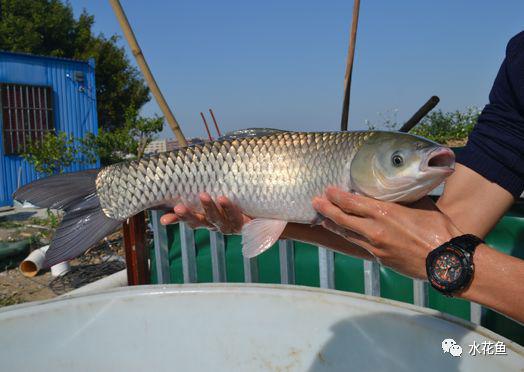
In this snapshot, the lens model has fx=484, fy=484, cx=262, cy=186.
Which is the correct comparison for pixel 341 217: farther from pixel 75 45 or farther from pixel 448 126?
pixel 75 45

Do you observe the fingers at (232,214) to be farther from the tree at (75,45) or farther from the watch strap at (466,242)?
the tree at (75,45)

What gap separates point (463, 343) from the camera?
1335 mm

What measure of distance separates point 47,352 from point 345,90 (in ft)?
6.78

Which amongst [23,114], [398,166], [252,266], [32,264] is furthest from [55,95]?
[398,166]

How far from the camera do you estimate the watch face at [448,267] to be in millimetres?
1324

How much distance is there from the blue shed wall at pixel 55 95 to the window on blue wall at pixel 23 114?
15 centimetres

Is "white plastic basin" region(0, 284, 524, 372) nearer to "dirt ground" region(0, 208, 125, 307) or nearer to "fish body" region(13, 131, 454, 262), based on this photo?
"fish body" region(13, 131, 454, 262)

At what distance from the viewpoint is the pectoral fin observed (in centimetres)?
175

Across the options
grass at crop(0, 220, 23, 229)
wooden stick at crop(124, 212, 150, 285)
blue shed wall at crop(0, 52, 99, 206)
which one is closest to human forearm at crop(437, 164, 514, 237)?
wooden stick at crop(124, 212, 150, 285)

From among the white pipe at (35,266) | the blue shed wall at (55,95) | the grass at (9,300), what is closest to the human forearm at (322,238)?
the grass at (9,300)

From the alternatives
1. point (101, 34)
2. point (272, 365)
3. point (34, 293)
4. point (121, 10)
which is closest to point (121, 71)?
point (101, 34)

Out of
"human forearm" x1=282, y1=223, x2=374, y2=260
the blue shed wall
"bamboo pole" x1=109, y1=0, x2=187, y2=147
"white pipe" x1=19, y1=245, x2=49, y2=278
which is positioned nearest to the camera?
"human forearm" x1=282, y1=223, x2=374, y2=260

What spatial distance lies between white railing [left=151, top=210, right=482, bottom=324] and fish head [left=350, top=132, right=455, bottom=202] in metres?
0.95

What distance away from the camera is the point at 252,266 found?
2994 millimetres
